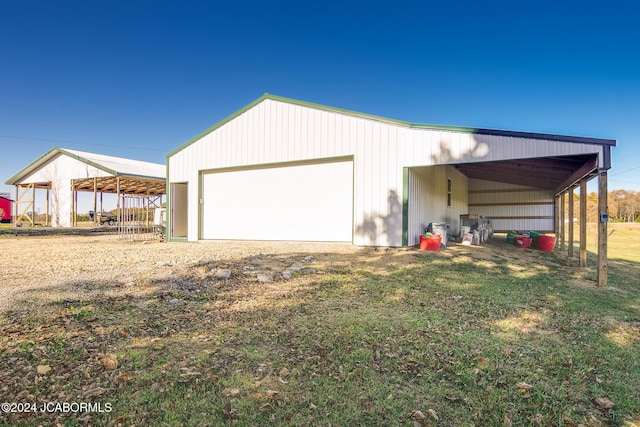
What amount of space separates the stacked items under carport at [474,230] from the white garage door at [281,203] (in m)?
4.63

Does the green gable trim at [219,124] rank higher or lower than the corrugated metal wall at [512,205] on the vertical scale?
higher

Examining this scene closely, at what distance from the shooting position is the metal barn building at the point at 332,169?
8.66m

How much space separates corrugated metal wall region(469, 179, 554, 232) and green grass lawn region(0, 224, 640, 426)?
1440 cm

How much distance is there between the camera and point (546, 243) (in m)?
12.4

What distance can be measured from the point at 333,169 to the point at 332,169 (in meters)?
0.04

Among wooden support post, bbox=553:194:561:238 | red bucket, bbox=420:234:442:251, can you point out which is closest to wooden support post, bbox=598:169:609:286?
red bucket, bbox=420:234:442:251

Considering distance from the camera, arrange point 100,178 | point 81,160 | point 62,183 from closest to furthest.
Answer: point 81,160 → point 100,178 → point 62,183

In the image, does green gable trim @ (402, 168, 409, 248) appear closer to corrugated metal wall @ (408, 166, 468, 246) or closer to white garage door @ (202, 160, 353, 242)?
corrugated metal wall @ (408, 166, 468, 246)

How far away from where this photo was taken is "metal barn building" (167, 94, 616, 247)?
8656mm

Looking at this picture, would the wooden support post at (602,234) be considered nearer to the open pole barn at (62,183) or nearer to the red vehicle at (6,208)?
the open pole barn at (62,183)

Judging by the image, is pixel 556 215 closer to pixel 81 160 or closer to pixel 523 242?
pixel 523 242

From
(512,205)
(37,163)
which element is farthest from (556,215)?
(37,163)

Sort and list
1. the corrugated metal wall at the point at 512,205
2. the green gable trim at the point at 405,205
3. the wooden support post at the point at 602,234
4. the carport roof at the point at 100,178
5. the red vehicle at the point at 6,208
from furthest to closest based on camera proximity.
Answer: the red vehicle at the point at 6,208 < the carport roof at the point at 100,178 < the corrugated metal wall at the point at 512,205 < the green gable trim at the point at 405,205 < the wooden support post at the point at 602,234

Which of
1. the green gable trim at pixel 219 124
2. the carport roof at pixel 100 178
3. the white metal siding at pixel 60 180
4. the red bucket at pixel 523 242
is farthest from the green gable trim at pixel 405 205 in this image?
the white metal siding at pixel 60 180
